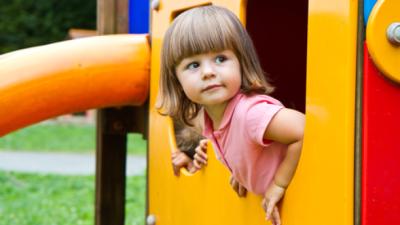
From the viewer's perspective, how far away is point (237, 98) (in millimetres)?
1586

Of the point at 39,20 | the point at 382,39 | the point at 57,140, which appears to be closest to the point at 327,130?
the point at 382,39

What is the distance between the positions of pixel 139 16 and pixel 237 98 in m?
1.44

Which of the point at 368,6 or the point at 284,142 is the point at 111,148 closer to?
the point at 284,142

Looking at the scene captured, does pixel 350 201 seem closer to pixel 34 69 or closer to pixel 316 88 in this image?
pixel 316 88

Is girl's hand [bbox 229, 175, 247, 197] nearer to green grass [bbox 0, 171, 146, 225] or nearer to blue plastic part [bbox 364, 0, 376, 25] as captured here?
blue plastic part [bbox 364, 0, 376, 25]

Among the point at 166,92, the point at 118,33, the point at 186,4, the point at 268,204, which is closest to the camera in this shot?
the point at 268,204

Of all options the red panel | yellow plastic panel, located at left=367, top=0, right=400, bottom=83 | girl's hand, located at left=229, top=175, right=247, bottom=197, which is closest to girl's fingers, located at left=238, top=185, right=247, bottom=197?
girl's hand, located at left=229, top=175, right=247, bottom=197

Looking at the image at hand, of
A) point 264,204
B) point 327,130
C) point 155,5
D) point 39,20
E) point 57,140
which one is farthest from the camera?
point 39,20

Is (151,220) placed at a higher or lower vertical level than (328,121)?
lower

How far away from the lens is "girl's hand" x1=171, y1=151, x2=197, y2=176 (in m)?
2.30

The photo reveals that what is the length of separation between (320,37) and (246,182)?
1.35ft

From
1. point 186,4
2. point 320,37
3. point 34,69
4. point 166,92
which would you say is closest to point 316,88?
point 320,37

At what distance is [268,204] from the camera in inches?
63.6

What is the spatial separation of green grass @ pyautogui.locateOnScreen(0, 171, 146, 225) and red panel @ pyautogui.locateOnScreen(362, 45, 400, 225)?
3.24m
